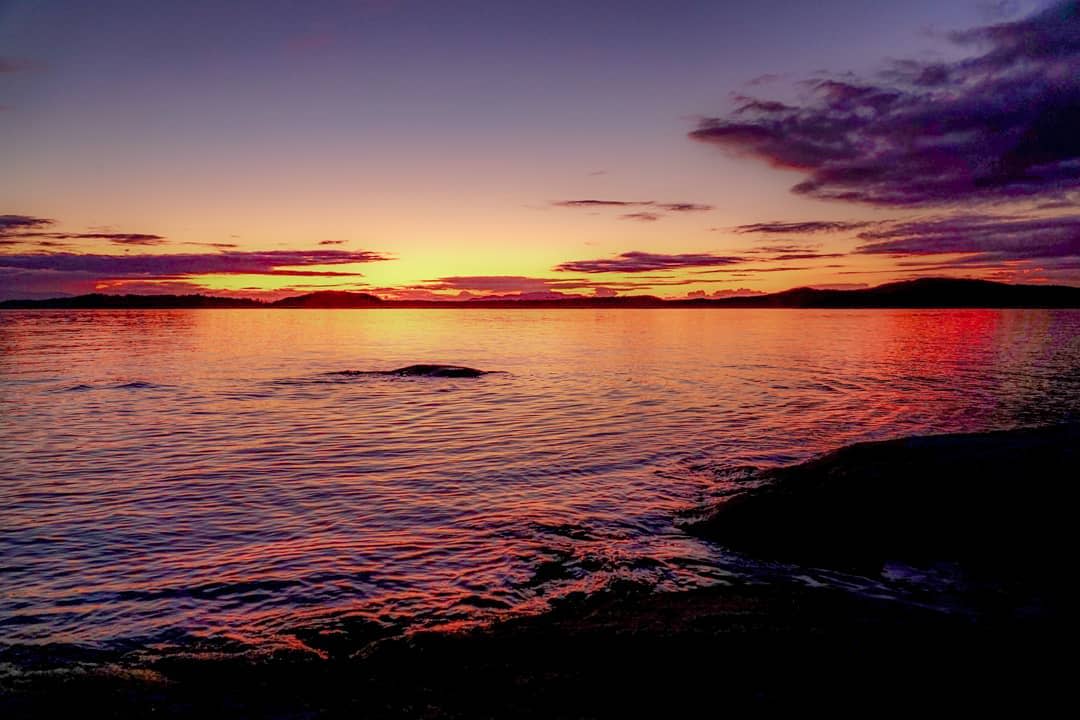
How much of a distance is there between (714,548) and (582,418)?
14819mm

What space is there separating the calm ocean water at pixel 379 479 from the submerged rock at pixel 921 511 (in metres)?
0.98

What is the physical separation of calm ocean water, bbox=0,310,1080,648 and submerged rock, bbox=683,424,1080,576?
3.22 feet

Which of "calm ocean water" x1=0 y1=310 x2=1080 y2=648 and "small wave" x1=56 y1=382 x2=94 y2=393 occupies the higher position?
"calm ocean water" x1=0 y1=310 x2=1080 y2=648

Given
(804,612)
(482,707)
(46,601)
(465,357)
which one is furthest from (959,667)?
(465,357)

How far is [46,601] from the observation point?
900 cm

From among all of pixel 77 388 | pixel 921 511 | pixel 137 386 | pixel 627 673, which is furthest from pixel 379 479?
pixel 77 388

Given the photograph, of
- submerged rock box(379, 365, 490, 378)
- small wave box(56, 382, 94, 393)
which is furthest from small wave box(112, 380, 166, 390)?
submerged rock box(379, 365, 490, 378)

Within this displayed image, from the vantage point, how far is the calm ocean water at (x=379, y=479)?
9227 mm

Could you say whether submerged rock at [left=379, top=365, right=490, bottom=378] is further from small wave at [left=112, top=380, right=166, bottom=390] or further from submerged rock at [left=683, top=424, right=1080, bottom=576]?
submerged rock at [left=683, top=424, right=1080, bottom=576]

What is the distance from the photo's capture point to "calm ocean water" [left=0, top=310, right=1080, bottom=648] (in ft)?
30.3

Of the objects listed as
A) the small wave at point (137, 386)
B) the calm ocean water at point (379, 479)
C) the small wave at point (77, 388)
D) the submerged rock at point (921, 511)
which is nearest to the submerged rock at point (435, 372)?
the calm ocean water at point (379, 479)

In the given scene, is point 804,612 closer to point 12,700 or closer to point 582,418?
point 12,700

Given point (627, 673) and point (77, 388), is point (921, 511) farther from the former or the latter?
point (77, 388)

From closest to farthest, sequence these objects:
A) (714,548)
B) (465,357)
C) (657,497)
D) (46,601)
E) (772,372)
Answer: (46,601)
(714,548)
(657,497)
(772,372)
(465,357)
